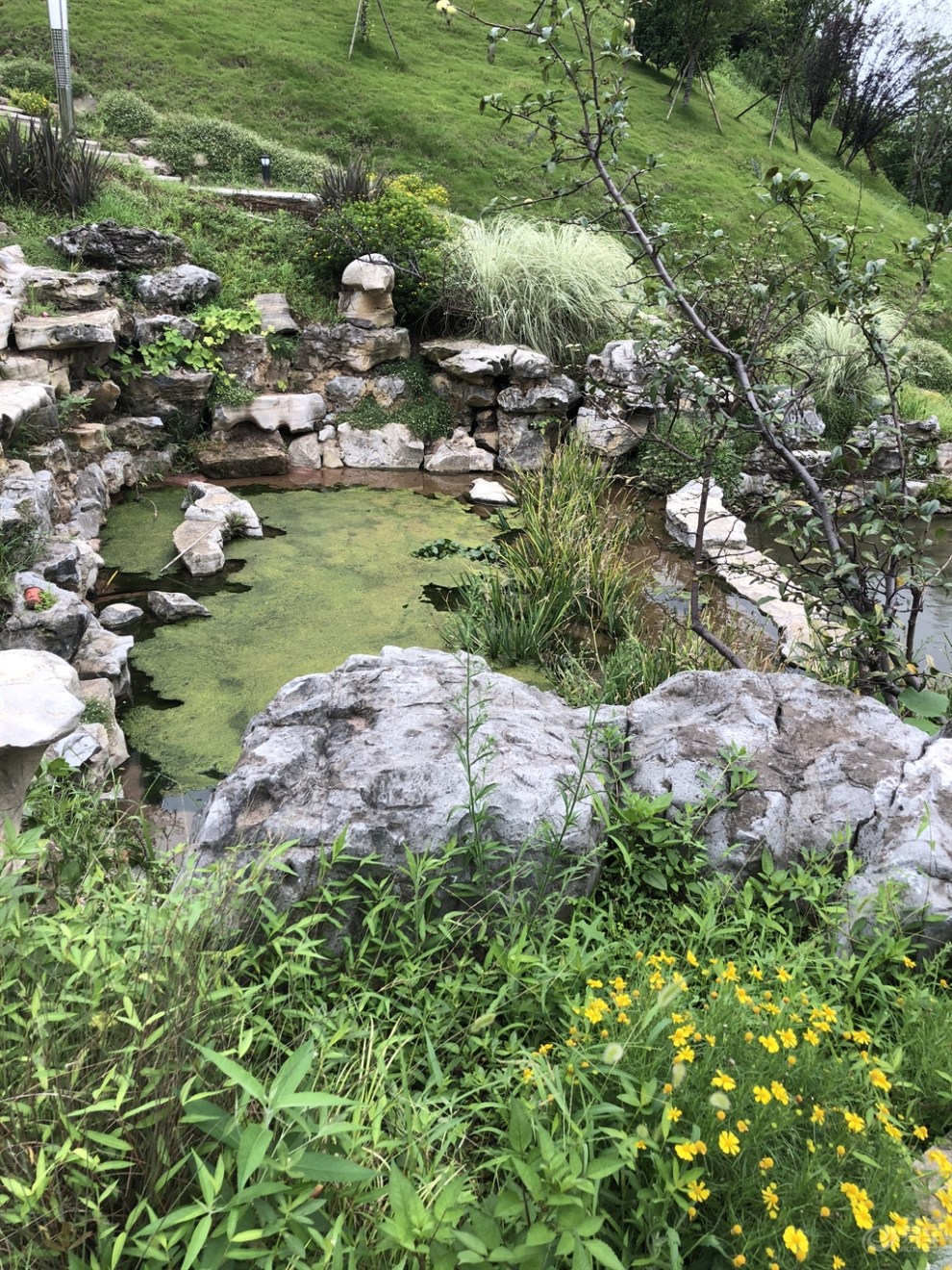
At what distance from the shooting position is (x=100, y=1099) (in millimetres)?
1209

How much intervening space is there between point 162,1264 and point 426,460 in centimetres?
679

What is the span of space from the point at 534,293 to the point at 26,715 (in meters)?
6.99

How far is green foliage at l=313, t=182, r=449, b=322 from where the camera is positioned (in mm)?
7855

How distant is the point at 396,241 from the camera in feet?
25.8

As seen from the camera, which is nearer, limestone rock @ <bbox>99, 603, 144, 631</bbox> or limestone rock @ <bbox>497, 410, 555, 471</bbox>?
limestone rock @ <bbox>99, 603, 144, 631</bbox>

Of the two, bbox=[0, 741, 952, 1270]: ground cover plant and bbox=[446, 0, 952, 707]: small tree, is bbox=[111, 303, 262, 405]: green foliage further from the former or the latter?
bbox=[0, 741, 952, 1270]: ground cover plant

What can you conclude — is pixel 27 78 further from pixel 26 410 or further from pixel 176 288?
pixel 26 410

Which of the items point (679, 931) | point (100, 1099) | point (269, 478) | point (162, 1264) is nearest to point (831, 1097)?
point (679, 931)

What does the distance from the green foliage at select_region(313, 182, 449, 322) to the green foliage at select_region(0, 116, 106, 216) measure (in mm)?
2239

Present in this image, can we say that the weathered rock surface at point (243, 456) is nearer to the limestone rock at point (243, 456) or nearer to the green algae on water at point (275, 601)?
the limestone rock at point (243, 456)

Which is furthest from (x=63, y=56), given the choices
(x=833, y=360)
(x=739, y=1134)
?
(x=739, y=1134)

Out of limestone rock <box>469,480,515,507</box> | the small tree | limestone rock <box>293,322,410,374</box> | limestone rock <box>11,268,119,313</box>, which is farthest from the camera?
limestone rock <box>293,322,410,374</box>

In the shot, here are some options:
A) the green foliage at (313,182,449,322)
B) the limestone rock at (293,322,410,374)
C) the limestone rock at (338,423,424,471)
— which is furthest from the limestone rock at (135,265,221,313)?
the limestone rock at (338,423,424,471)

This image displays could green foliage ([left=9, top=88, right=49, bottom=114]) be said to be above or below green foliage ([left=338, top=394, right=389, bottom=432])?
above
